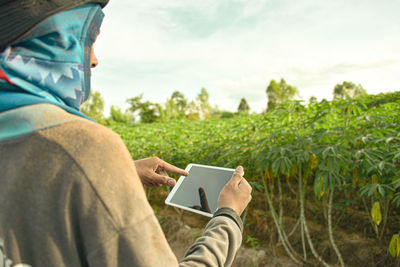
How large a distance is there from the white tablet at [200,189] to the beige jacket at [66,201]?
0.53 metres

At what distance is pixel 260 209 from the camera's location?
3428 mm

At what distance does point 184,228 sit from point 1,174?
323 centimetres

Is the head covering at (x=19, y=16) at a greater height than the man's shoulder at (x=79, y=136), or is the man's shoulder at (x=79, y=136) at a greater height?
the head covering at (x=19, y=16)

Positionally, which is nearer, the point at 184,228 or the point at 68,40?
the point at 68,40

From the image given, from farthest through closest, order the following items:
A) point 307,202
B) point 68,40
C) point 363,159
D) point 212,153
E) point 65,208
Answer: point 307,202 → point 212,153 → point 363,159 → point 68,40 → point 65,208

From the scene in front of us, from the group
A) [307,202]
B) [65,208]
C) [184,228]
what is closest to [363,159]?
[307,202]

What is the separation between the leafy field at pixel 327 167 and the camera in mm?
1917

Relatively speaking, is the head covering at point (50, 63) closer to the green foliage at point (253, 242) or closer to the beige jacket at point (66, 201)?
the beige jacket at point (66, 201)

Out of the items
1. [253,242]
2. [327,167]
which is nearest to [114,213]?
[327,167]

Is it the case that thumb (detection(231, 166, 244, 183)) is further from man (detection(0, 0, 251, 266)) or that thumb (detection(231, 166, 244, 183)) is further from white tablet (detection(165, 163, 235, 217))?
man (detection(0, 0, 251, 266))

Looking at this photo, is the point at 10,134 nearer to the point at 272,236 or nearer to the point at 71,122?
the point at 71,122

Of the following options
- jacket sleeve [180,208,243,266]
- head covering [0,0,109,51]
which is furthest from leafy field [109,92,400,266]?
head covering [0,0,109,51]

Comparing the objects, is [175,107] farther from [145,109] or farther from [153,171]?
[153,171]

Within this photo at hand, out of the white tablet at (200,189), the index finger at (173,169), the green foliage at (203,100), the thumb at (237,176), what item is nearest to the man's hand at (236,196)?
the thumb at (237,176)
